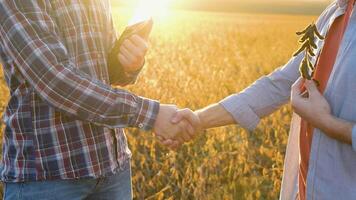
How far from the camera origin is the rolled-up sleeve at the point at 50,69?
6.12ft

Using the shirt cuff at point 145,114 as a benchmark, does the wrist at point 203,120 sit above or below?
below

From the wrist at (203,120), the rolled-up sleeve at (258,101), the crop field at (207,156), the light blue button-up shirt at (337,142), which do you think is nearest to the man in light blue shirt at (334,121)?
the light blue button-up shirt at (337,142)

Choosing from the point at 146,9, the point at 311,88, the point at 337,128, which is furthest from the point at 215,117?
the point at 337,128

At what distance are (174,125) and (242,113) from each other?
0.33 meters

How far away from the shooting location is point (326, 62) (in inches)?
78.5

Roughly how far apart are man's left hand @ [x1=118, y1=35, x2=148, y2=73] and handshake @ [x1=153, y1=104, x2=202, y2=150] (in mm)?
197

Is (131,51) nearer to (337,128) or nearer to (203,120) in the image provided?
(203,120)

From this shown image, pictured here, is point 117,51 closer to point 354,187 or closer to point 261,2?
point 354,187

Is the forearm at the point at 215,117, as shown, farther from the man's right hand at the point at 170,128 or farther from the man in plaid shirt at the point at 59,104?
the man in plaid shirt at the point at 59,104

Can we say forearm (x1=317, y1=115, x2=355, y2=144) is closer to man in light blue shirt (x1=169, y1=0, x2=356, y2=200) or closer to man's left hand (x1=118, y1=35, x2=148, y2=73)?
man in light blue shirt (x1=169, y1=0, x2=356, y2=200)

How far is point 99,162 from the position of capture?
2.06 meters

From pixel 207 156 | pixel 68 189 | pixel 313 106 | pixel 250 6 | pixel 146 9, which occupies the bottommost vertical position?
pixel 207 156

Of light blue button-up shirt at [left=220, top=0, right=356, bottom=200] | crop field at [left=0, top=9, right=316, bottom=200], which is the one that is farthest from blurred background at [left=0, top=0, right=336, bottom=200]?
light blue button-up shirt at [left=220, top=0, right=356, bottom=200]

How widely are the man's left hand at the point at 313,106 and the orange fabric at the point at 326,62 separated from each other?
0.14 feet
